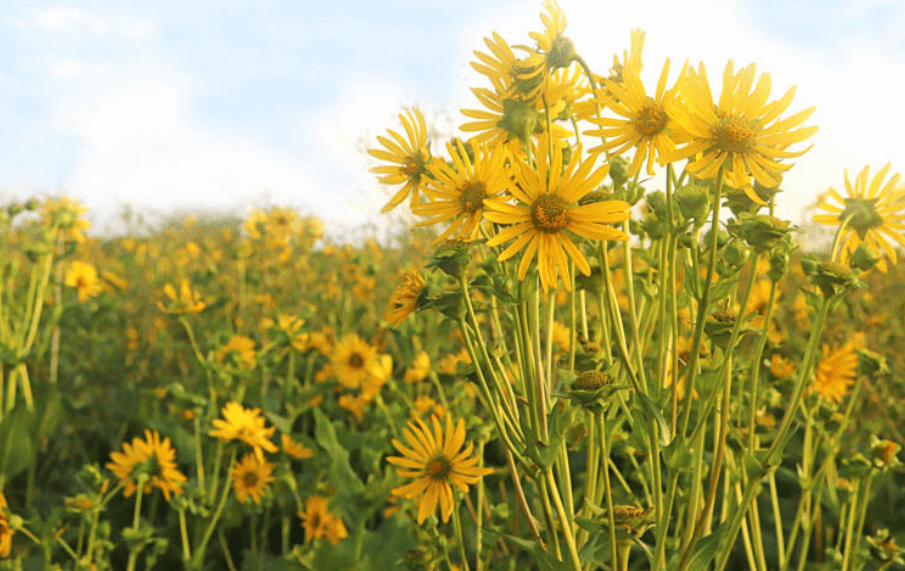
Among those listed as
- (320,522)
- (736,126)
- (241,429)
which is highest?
(736,126)

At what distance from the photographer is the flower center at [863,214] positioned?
3.46 ft

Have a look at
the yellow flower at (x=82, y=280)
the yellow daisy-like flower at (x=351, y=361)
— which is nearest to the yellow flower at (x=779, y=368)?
the yellow daisy-like flower at (x=351, y=361)

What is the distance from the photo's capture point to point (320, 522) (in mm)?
1898

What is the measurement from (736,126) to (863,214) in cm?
41

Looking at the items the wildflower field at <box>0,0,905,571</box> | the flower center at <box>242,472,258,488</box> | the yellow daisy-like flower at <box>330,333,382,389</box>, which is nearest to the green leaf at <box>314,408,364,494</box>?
the wildflower field at <box>0,0,905,571</box>

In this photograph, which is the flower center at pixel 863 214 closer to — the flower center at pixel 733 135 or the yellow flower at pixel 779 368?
the flower center at pixel 733 135

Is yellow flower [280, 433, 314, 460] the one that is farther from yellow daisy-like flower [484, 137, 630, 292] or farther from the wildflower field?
yellow daisy-like flower [484, 137, 630, 292]

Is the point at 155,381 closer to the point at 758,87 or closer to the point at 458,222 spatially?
the point at 458,222

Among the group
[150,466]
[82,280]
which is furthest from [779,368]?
[82,280]

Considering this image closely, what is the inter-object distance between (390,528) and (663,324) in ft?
3.80

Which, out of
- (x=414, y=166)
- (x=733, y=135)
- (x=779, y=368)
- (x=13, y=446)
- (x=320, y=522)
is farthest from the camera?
(x=13, y=446)

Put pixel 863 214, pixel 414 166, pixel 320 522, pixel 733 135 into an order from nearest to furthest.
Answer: pixel 733 135 → pixel 414 166 → pixel 863 214 → pixel 320 522

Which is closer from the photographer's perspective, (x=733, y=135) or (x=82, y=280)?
(x=733, y=135)

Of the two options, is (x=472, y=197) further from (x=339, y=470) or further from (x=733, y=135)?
(x=339, y=470)
